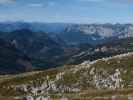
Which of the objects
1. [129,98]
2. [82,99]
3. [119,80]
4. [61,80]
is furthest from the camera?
[61,80]

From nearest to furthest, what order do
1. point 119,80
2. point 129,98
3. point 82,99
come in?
1. point 129,98
2. point 82,99
3. point 119,80

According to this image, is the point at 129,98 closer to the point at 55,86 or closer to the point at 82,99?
the point at 82,99

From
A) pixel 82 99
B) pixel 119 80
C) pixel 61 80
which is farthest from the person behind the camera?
pixel 61 80

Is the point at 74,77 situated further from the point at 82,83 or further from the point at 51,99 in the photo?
the point at 51,99

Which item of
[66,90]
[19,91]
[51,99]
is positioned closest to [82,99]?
[51,99]

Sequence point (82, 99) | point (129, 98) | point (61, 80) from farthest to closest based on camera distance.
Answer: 1. point (61, 80)
2. point (82, 99)
3. point (129, 98)

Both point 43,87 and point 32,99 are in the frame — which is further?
point 43,87

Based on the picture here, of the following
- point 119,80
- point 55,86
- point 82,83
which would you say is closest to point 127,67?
point 119,80

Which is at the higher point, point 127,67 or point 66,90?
point 127,67

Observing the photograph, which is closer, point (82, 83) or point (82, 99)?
point (82, 99)
